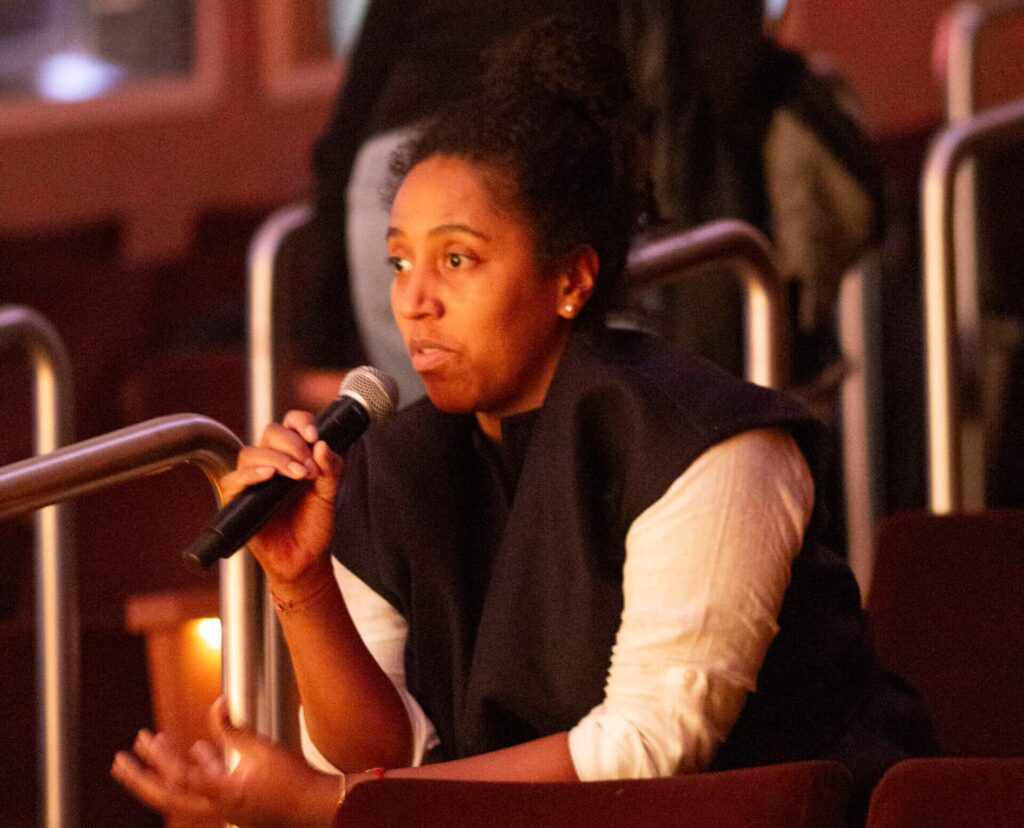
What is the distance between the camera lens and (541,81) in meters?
1.43

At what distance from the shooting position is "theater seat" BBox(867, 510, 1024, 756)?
5.05 ft

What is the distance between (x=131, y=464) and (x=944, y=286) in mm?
1186

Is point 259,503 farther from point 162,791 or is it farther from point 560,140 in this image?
point 560,140

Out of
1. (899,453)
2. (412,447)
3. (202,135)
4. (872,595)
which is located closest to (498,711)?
(412,447)

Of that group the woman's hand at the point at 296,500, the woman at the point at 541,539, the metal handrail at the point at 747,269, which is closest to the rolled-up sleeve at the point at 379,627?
the woman at the point at 541,539

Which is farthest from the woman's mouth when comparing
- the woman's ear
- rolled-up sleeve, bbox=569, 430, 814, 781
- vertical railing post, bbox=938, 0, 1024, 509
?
vertical railing post, bbox=938, 0, 1024, 509

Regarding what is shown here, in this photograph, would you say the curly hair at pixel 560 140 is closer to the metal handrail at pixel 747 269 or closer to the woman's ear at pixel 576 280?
the woman's ear at pixel 576 280

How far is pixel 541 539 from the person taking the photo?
1.30 m

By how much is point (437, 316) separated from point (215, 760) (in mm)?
405

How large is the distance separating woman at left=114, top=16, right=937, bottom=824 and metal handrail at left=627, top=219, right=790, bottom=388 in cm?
40

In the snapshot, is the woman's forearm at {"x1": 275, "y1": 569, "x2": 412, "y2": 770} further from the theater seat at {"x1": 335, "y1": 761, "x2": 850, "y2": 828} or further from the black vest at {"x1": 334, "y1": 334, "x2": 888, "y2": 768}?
the theater seat at {"x1": 335, "y1": 761, "x2": 850, "y2": 828}

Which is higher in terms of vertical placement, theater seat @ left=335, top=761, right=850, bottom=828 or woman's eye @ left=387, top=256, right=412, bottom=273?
woman's eye @ left=387, top=256, right=412, bottom=273

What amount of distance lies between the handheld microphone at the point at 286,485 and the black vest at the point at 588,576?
5.1 inches

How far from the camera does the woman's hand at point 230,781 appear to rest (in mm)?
1119
